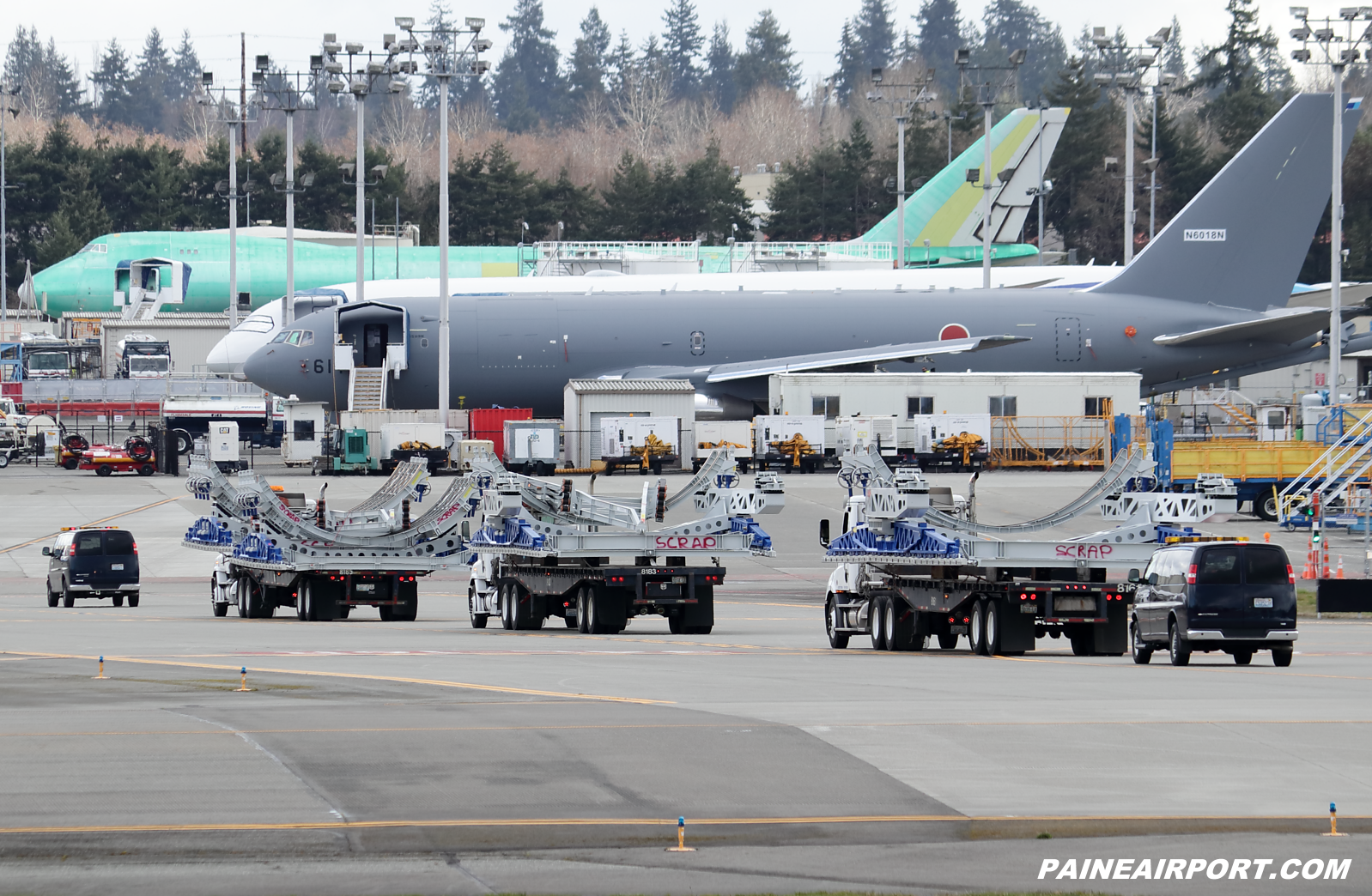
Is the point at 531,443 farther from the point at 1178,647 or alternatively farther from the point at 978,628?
the point at 1178,647

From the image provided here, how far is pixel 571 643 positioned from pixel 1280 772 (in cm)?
1251

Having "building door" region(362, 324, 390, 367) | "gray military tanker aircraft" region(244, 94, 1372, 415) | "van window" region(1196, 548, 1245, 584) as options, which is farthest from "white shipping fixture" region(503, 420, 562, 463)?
"van window" region(1196, 548, 1245, 584)

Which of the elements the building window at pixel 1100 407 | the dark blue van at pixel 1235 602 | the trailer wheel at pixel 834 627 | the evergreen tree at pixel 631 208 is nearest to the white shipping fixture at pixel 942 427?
the building window at pixel 1100 407

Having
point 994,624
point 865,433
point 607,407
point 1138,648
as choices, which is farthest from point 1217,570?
point 607,407

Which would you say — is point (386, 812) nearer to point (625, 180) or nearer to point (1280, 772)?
point (1280, 772)

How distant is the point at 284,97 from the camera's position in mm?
69812

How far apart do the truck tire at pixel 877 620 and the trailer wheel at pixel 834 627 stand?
0.42 meters

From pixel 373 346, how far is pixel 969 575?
4324cm

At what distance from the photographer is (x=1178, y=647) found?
21203 millimetres

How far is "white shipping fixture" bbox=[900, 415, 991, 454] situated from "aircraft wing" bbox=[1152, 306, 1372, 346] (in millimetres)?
9008

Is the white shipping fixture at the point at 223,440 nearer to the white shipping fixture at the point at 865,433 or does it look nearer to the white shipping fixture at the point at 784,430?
the white shipping fixture at the point at 784,430

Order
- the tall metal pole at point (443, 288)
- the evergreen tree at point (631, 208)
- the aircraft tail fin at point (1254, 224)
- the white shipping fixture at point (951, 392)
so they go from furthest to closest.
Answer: the evergreen tree at point (631, 208)
the aircraft tail fin at point (1254, 224)
the white shipping fixture at point (951, 392)
the tall metal pole at point (443, 288)

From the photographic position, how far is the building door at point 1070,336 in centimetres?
6381

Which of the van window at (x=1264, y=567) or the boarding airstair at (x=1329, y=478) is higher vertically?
the boarding airstair at (x=1329, y=478)
